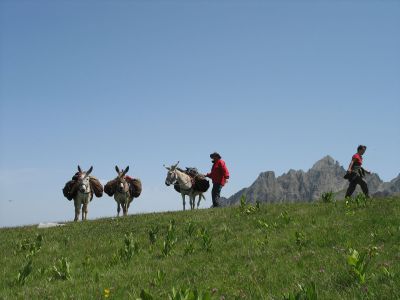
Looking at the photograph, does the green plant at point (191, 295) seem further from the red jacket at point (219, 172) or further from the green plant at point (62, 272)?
the red jacket at point (219, 172)

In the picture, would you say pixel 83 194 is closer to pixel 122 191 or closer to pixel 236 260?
pixel 122 191

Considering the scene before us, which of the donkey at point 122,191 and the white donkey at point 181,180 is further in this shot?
the white donkey at point 181,180

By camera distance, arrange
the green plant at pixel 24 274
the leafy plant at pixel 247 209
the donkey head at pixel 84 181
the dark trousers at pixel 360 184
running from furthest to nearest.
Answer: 1. the donkey head at pixel 84 181
2. the dark trousers at pixel 360 184
3. the leafy plant at pixel 247 209
4. the green plant at pixel 24 274

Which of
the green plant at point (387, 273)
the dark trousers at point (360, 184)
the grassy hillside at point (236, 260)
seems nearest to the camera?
the green plant at point (387, 273)

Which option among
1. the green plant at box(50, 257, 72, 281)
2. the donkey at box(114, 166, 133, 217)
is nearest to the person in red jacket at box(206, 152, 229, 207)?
the donkey at box(114, 166, 133, 217)

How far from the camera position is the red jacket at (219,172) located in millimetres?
25234

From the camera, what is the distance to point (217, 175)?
25.2 metres

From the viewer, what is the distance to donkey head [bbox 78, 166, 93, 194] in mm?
25031

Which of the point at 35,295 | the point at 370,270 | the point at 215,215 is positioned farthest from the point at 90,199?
the point at 370,270

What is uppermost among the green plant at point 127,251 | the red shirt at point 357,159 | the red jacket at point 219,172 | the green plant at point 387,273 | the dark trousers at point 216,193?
the red jacket at point 219,172

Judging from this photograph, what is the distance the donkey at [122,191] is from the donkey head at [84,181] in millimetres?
2075

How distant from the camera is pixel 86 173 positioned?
84.0ft

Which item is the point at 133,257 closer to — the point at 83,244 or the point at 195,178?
the point at 83,244

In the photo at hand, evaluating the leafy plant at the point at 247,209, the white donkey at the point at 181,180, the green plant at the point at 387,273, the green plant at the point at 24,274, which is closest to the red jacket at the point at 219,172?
the white donkey at the point at 181,180
